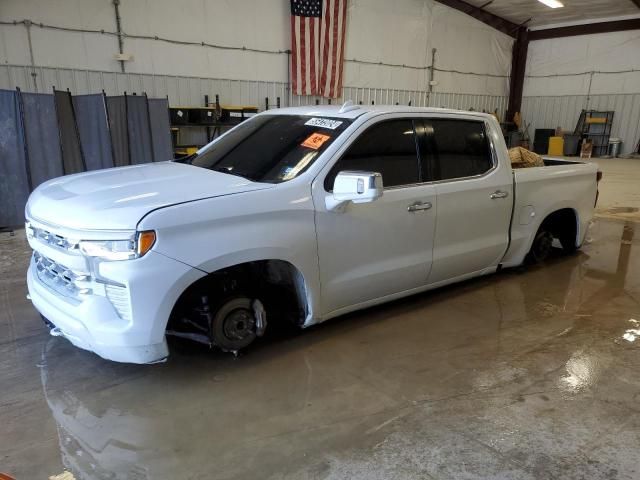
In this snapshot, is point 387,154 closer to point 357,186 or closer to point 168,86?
point 357,186

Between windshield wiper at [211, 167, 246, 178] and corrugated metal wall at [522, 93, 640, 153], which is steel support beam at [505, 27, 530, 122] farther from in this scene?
windshield wiper at [211, 167, 246, 178]

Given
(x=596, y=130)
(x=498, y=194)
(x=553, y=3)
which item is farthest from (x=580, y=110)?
(x=498, y=194)

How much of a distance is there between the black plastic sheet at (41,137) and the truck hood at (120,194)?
16.1ft

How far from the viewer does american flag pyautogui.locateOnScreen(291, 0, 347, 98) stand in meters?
13.4

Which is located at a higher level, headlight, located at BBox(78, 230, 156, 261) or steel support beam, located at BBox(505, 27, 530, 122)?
steel support beam, located at BBox(505, 27, 530, 122)

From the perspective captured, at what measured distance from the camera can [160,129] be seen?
8930 millimetres

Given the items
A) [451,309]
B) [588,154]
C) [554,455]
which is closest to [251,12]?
[451,309]

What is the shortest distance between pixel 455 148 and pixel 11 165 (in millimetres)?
6529

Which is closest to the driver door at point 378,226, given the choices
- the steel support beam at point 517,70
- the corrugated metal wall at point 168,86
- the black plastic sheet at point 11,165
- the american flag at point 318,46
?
the black plastic sheet at point 11,165

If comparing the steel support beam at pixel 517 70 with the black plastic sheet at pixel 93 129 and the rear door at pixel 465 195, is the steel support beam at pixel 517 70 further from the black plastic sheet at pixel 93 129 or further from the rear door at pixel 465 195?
the rear door at pixel 465 195

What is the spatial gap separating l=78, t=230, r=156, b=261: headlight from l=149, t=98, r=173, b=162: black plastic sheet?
6690mm

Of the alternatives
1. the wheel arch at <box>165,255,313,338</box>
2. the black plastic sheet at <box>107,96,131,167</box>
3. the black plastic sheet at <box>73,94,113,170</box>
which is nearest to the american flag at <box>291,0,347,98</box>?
the black plastic sheet at <box>107,96,131,167</box>

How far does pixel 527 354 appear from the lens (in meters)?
3.37

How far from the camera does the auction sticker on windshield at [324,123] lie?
348cm
